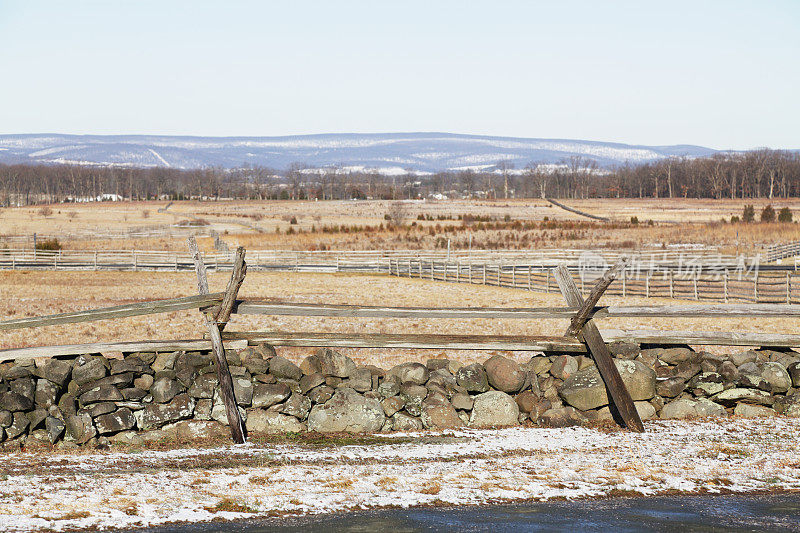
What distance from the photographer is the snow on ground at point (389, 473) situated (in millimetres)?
5953

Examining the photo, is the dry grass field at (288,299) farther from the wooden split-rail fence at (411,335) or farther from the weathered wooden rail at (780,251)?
the weathered wooden rail at (780,251)

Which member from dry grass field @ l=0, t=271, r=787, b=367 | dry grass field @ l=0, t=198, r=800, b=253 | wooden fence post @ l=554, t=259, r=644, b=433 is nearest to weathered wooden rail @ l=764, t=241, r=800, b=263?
dry grass field @ l=0, t=198, r=800, b=253

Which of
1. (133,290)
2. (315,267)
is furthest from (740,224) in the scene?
(133,290)

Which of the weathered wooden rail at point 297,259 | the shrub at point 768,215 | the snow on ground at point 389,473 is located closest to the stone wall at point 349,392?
the snow on ground at point 389,473

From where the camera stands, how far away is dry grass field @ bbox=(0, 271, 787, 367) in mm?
20203

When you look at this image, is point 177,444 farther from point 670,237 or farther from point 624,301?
point 670,237

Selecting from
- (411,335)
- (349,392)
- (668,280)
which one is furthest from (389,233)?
(349,392)

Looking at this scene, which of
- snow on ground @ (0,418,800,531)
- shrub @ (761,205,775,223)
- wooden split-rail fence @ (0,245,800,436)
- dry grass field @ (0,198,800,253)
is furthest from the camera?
shrub @ (761,205,775,223)

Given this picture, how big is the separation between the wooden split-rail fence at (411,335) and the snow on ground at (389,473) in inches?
32.6

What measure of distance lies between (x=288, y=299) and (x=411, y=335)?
23.3m

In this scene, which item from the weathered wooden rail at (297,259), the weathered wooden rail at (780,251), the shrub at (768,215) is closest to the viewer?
the weathered wooden rail at (297,259)

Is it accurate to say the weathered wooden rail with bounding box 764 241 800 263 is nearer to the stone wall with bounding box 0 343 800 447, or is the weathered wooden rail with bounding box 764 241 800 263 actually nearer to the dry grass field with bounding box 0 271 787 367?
the dry grass field with bounding box 0 271 787 367

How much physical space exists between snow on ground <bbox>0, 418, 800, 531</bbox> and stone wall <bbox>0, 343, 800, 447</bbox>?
47cm

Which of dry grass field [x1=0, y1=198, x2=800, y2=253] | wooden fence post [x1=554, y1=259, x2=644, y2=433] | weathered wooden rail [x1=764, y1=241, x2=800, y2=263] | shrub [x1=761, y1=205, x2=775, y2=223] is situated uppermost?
wooden fence post [x1=554, y1=259, x2=644, y2=433]
